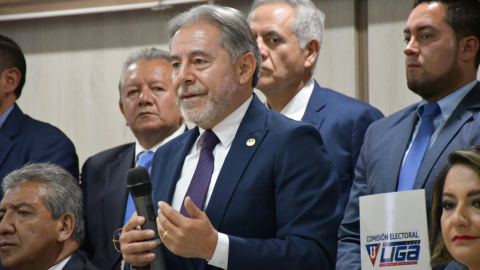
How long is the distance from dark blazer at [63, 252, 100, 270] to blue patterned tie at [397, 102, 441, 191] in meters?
1.52

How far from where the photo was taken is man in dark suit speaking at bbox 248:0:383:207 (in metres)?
2.82

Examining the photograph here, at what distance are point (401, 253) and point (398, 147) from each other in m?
0.47

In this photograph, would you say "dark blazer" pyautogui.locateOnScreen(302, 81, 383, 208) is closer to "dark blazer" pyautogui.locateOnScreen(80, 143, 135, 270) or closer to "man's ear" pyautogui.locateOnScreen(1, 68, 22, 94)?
"dark blazer" pyautogui.locateOnScreen(80, 143, 135, 270)

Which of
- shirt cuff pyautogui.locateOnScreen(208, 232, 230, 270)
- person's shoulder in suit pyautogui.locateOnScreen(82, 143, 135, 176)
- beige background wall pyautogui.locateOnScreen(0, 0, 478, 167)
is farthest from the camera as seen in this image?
beige background wall pyautogui.locateOnScreen(0, 0, 478, 167)

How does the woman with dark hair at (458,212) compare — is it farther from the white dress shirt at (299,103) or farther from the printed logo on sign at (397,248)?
the white dress shirt at (299,103)

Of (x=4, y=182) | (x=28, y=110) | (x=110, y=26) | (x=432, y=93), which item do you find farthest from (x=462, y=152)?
(x=28, y=110)

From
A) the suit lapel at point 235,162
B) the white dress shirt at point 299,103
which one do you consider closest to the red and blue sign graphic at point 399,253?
the suit lapel at point 235,162

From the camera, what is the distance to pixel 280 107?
10.2 ft

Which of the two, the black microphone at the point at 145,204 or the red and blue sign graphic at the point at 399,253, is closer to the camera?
the black microphone at the point at 145,204

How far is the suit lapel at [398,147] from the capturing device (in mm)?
2209

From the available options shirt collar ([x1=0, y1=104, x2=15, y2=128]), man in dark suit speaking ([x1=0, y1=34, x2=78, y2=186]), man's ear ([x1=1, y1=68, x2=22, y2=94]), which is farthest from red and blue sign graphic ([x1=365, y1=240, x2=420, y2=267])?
man's ear ([x1=1, y1=68, x2=22, y2=94])

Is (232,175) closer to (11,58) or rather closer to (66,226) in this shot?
(66,226)

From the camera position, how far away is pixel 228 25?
221 cm

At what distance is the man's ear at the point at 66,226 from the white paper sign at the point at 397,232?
1563mm
